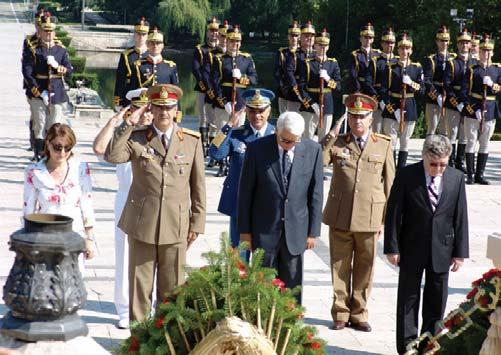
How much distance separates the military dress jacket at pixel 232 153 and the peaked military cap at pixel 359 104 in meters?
0.66

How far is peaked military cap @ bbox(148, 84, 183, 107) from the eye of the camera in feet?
25.2

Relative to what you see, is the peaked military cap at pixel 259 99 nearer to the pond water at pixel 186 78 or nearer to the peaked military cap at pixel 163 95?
the peaked military cap at pixel 163 95

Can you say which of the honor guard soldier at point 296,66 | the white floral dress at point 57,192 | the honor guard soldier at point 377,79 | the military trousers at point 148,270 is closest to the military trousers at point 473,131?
the honor guard soldier at point 377,79

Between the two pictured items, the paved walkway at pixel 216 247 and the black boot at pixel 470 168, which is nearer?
the paved walkway at pixel 216 247

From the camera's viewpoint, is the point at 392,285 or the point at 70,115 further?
the point at 70,115

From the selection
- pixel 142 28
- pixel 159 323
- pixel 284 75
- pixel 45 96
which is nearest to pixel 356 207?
pixel 159 323

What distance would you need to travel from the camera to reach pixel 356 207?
28.8 ft

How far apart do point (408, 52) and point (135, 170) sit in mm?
9735

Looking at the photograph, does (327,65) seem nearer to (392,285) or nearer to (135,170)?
(392,285)

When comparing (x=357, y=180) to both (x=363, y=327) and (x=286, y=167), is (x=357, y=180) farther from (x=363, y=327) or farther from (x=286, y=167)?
(x=363, y=327)

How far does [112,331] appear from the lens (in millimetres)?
8414

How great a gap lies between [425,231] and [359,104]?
Answer: 1.37 metres

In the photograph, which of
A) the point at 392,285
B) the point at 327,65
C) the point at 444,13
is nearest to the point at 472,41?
the point at 327,65

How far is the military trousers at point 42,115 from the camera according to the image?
1636 cm
